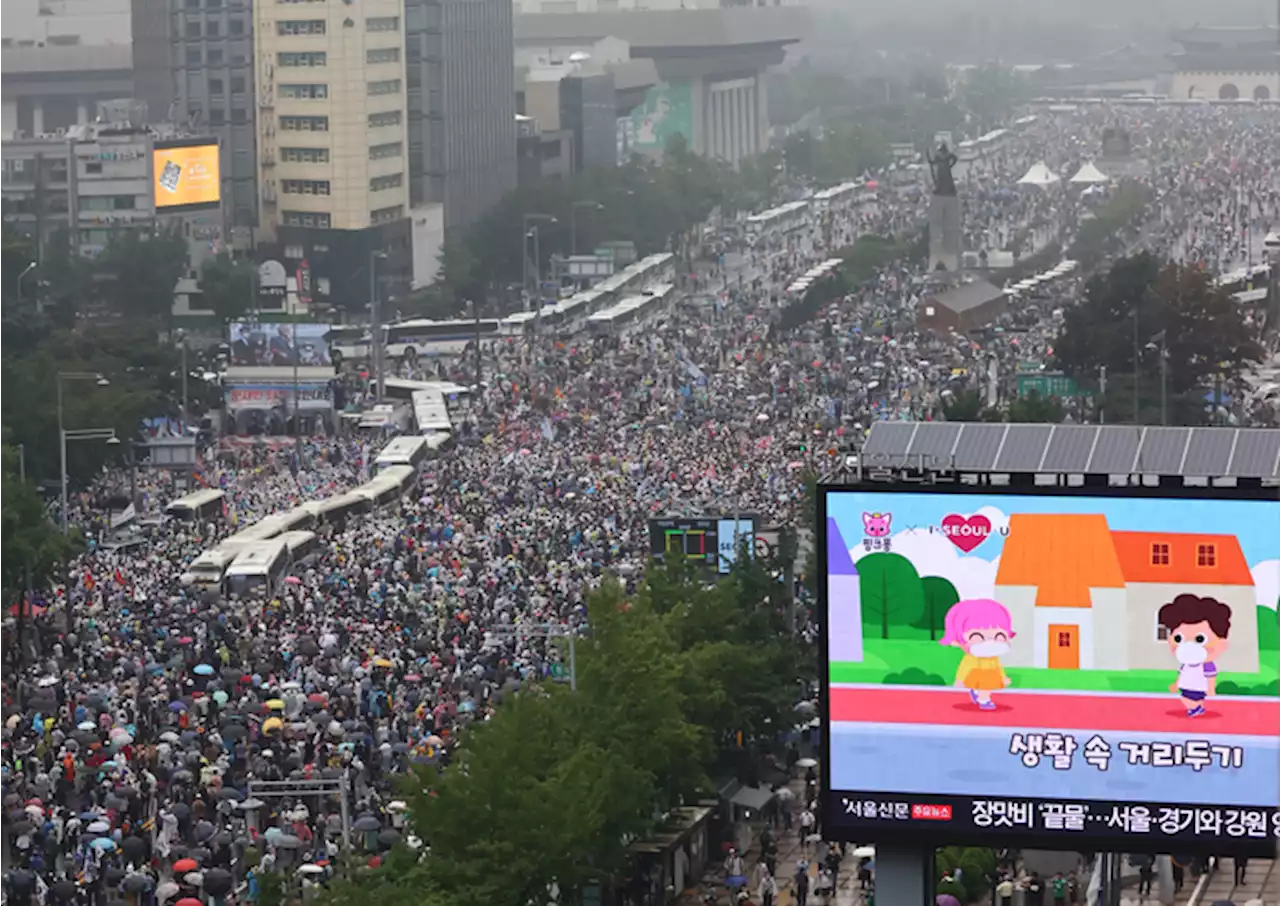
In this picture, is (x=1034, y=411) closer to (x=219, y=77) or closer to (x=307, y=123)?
(x=307, y=123)

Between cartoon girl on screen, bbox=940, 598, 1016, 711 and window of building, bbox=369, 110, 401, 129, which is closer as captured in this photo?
cartoon girl on screen, bbox=940, 598, 1016, 711

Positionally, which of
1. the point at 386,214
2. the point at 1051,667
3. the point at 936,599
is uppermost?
the point at 936,599

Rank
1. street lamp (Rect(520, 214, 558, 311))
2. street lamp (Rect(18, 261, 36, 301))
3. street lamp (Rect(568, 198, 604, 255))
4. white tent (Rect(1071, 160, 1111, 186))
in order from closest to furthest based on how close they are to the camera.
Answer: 1. street lamp (Rect(18, 261, 36, 301))
2. street lamp (Rect(520, 214, 558, 311))
3. street lamp (Rect(568, 198, 604, 255))
4. white tent (Rect(1071, 160, 1111, 186))

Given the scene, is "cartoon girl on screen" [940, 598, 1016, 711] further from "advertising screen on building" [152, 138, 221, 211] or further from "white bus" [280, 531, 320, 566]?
"advertising screen on building" [152, 138, 221, 211]

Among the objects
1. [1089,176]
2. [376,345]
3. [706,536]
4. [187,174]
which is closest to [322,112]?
[187,174]

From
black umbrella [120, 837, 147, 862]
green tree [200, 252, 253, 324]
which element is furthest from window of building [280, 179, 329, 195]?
black umbrella [120, 837, 147, 862]

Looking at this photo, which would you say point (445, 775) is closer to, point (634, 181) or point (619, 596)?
point (619, 596)

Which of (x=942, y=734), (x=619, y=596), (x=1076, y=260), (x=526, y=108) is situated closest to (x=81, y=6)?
(x=526, y=108)
